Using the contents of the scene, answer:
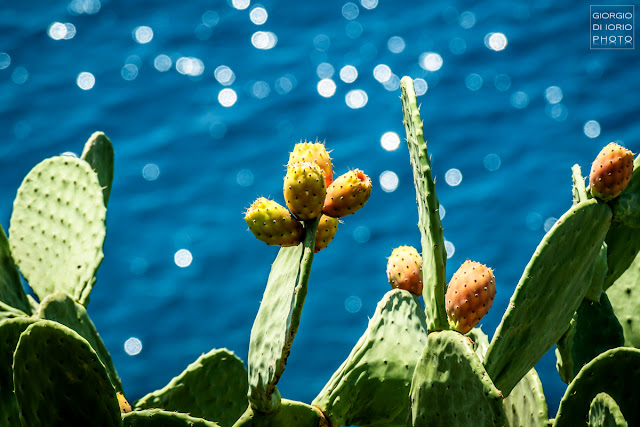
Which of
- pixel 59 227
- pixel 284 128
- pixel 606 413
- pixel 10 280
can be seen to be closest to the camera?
pixel 606 413

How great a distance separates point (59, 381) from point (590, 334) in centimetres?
68

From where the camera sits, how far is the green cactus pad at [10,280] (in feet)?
3.92

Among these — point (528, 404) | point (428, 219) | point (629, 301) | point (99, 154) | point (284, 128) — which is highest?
point (284, 128)

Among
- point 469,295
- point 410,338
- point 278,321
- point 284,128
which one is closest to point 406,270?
point 410,338

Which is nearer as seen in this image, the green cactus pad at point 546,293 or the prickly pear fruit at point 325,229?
the green cactus pad at point 546,293

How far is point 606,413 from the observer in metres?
0.73

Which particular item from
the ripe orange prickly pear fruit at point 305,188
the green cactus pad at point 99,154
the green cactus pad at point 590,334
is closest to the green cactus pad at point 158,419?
the ripe orange prickly pear fruit at point 305,188

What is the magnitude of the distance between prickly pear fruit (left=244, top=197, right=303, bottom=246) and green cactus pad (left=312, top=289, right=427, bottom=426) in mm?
277

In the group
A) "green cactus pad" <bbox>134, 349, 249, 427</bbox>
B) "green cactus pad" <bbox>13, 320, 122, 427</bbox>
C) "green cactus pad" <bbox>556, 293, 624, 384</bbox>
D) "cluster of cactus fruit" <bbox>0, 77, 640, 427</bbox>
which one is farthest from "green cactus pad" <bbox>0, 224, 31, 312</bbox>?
"green cactus pad" <bbox>556, 293, 624, 384</bbox>

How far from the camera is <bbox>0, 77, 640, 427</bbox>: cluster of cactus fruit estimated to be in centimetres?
83

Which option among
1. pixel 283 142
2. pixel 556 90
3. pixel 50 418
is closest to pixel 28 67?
pixel 283 142

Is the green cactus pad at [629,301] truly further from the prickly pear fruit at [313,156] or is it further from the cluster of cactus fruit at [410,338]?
the prickly pear fruit at [313,156]

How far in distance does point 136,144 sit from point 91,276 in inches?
139

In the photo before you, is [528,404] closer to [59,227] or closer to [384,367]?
[384,367]
